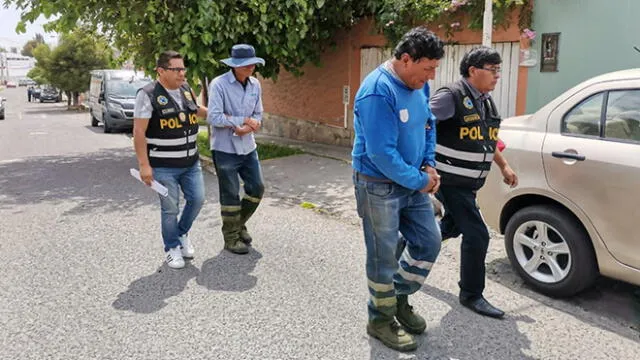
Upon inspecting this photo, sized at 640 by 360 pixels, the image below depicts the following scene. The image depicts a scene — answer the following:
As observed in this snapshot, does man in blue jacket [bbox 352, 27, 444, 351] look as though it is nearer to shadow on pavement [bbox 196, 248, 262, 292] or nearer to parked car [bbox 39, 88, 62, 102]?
shadow on pavement [bbox 196, 248, 262, 292]

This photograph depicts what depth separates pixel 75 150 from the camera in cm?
1282

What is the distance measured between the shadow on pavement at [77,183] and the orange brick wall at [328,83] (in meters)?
3.81

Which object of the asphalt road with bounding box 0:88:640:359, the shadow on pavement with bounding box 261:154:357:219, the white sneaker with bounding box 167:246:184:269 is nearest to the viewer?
the asphalt road with bounding box 0:88:640:359

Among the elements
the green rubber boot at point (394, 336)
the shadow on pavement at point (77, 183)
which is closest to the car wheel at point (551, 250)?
the green rubber boot at point (394, 336)

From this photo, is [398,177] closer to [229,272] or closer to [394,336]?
[394,336]

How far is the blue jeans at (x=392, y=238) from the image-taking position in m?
3.09

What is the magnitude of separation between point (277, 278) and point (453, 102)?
1951mm

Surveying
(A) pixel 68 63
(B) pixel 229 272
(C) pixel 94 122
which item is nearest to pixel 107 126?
(C) pixel 94 122

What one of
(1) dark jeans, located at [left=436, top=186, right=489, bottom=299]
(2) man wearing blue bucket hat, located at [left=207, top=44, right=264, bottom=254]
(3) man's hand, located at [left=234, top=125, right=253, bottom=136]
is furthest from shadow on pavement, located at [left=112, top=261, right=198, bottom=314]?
(1) dark jeans, located at [left=436, top=186, right=489, bottom=299]

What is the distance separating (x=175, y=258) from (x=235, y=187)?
2.52ft

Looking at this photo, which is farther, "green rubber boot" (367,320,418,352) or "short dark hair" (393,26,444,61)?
"green rubber boot" (367,320,418,352)

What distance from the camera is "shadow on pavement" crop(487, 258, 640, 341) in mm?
3742

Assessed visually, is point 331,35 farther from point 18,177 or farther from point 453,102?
point 453,102

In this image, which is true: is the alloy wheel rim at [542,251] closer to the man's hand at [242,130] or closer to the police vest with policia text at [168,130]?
the man's hand at [242,130]
